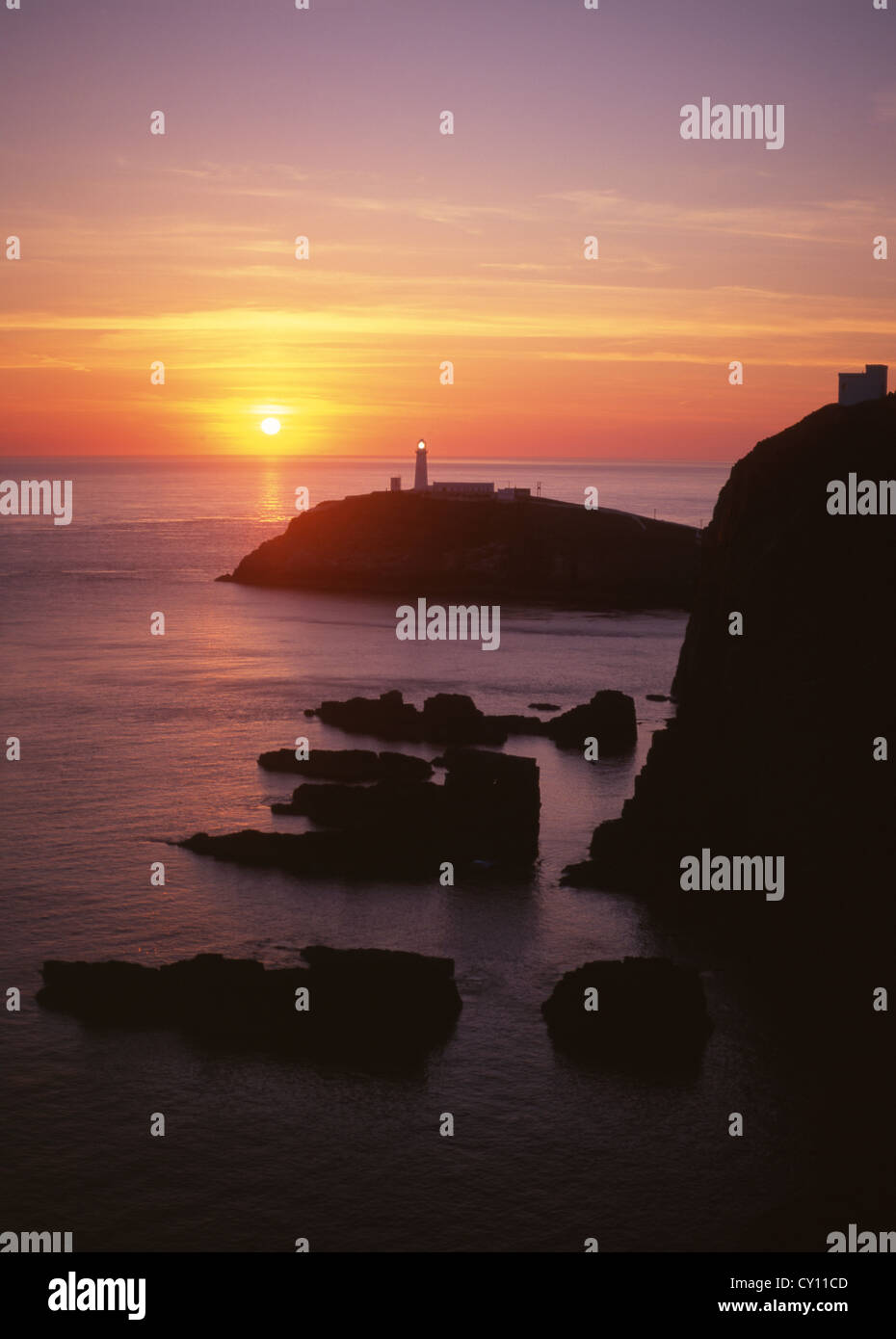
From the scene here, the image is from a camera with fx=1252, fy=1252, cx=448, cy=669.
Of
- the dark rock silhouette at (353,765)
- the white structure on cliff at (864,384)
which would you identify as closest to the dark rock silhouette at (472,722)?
the dark rock silhouette at (353,765)

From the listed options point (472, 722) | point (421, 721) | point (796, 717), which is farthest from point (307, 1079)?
point (421, 721)

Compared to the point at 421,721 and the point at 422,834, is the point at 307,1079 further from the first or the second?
the point at 421,721

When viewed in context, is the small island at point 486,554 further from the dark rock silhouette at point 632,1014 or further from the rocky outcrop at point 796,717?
the dark rock silhouette at point 632,1014

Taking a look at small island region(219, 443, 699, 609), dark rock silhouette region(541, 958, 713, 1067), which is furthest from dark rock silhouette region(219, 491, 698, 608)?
dark rock silhouette region(541, 958, 713, 1067)

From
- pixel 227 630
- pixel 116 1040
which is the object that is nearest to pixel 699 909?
pixel 116 1040

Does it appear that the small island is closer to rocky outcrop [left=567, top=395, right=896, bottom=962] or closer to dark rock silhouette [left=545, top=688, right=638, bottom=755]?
dark rock silhouette [left=545, top=688, right=638, bottom=755]

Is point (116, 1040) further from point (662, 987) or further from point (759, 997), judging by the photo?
point (759, 997)
